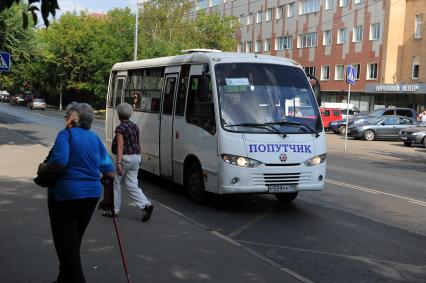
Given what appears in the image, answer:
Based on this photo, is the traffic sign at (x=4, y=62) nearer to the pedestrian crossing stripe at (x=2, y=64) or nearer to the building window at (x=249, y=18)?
the pedestrian crossing stripe at (x=2, y=64)

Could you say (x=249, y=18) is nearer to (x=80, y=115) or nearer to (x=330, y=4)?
(x=330, y=4)

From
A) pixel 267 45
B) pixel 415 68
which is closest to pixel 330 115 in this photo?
pixel 415 68

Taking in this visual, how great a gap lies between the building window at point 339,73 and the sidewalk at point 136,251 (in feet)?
168

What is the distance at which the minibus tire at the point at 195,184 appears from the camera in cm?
946

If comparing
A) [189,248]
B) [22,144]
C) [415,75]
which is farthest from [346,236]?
[415,75]

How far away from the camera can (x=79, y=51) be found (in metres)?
64.8

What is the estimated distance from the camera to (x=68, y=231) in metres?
4.54

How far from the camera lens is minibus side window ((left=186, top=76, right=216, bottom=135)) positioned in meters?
9.22

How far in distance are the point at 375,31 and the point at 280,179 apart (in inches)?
1879

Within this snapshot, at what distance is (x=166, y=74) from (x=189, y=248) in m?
5.49

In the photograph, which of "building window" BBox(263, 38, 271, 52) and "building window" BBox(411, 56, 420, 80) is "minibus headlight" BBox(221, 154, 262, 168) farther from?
"building window" BBox(263, 38, 271, 52)

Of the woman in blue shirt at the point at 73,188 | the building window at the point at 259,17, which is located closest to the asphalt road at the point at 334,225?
the woman in blue shirt at the point at 73,188

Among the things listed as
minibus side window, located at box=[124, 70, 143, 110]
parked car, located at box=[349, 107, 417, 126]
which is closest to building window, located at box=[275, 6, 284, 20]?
parked car, located at box=[349, 107, 417, 126]

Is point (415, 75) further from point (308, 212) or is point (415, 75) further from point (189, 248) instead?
point (189, 248)
